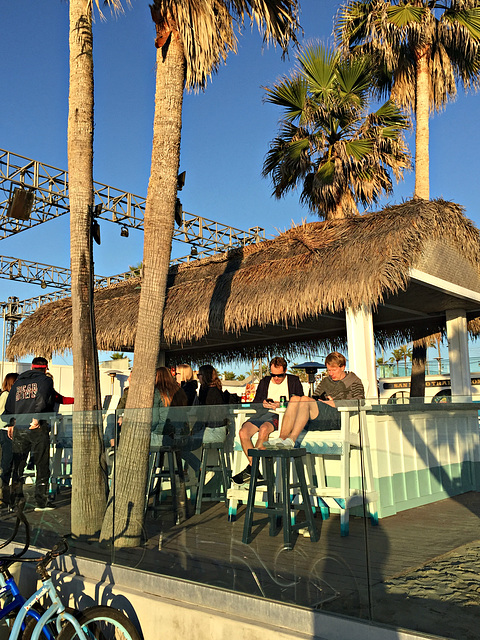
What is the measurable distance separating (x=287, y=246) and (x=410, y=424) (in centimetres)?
672

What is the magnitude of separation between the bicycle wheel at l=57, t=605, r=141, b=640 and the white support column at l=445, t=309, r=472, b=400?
7936 millimetres

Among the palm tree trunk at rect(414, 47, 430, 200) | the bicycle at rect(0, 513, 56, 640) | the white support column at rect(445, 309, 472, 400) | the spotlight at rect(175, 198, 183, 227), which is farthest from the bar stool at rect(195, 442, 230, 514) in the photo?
the palm tree trunk at rect(414, 47, 430, 200)

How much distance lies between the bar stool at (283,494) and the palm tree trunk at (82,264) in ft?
6.00

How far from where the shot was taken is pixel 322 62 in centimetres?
1176

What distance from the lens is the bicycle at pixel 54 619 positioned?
10.6 feet

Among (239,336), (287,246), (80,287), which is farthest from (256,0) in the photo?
(239,336)

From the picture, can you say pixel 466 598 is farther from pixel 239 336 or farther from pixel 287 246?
pixel 239 336

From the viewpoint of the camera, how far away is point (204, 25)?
5.70 metres

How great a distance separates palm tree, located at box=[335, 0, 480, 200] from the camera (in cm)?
1210

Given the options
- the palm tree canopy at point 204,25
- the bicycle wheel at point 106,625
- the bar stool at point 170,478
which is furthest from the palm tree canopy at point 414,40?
the bicycle wheel at point 106,625

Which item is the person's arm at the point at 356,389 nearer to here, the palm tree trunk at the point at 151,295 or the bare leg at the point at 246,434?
the palm tree trunk at the point at 151,295

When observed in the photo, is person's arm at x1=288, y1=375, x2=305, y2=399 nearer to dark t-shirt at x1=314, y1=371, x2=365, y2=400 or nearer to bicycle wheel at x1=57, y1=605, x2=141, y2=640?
dark t-shirt at x1=314, y1=371, x2=365, y2=400

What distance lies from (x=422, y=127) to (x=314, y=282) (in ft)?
19.4

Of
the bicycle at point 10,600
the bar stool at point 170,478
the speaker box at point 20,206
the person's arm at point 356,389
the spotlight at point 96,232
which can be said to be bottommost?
the bicycle at point 10,600
